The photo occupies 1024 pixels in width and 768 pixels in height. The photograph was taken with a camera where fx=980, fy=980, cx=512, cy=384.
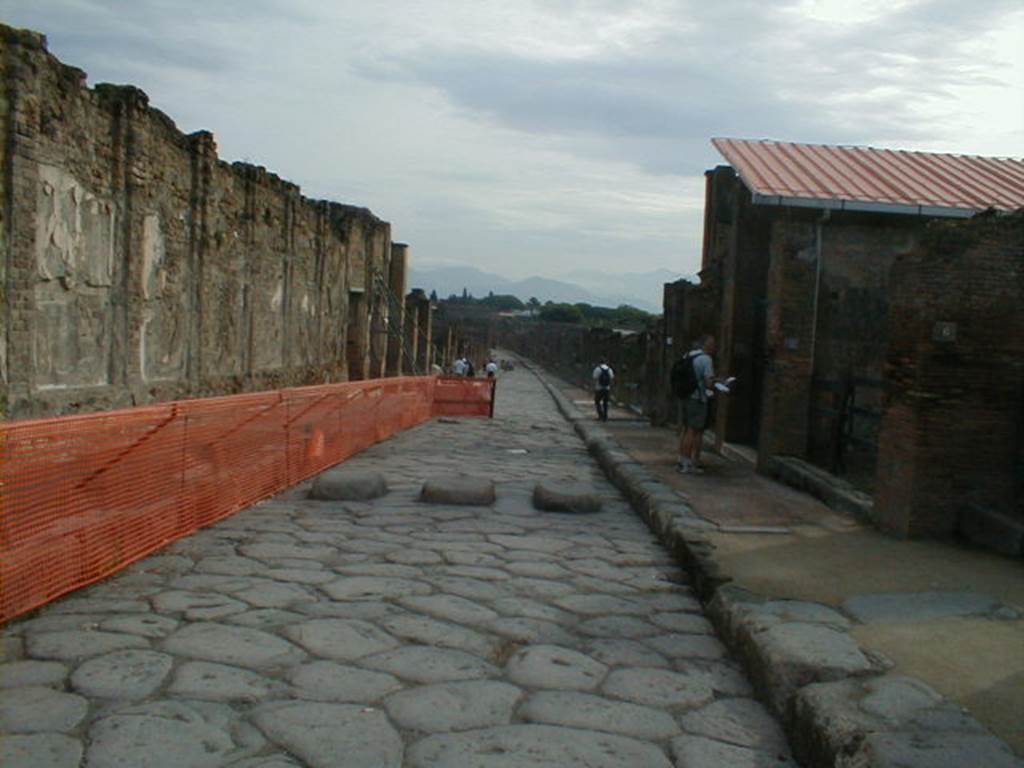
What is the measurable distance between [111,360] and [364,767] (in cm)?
757

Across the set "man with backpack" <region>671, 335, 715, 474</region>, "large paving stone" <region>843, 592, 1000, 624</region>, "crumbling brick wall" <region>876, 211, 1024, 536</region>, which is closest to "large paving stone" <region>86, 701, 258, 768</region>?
"large paving stone" <region>843, 592, 1000, 624</region>

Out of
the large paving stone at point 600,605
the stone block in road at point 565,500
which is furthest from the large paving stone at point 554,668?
the stone block in road at point 565,500

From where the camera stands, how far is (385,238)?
24266 mm

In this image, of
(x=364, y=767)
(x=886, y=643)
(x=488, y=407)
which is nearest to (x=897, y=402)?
(x=886, y=643)

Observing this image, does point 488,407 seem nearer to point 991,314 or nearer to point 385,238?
point 385,238

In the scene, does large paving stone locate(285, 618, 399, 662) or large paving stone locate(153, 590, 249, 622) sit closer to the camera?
large paving stone locate(285, 618, 399, 662)

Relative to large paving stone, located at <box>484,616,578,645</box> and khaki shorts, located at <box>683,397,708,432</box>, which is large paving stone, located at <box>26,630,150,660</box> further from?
khaki shorts, located at <box>683,397,708,432</box>

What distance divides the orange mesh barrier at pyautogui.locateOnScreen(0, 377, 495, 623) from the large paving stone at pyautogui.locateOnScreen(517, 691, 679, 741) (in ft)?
7.54

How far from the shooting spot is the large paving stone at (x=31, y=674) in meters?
3.53

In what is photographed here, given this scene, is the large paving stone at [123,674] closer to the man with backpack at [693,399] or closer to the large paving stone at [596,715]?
the large paving stone at [596,715]

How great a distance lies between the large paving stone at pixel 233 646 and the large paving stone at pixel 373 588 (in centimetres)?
76

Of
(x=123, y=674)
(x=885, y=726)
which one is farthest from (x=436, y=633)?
(x=885, y=726)

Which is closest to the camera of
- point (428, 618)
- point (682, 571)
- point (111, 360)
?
point (428, 618)

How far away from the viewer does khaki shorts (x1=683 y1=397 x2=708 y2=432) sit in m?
9.88
